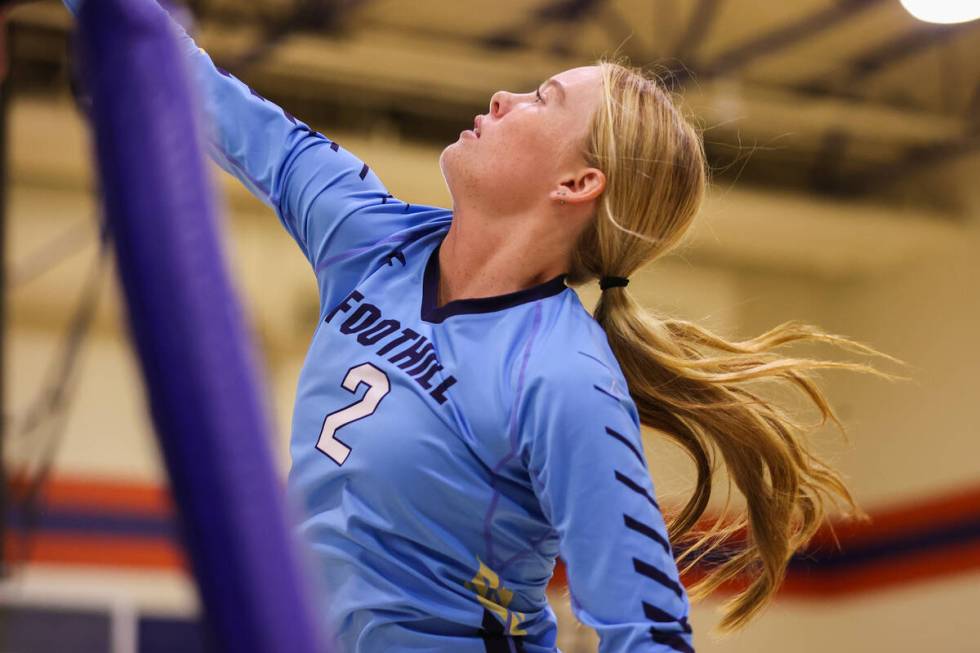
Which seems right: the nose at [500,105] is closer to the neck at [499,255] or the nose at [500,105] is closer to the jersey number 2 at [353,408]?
the neck at [499,255]

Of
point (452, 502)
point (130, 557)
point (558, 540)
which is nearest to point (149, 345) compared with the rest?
point (452, 502)

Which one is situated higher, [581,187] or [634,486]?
[581,187]

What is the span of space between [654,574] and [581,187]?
49 centimetres

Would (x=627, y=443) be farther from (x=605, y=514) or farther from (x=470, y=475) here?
(x=470, y=475)

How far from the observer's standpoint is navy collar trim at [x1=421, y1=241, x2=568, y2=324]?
1.67m

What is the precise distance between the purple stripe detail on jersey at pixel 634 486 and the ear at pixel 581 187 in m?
0.39

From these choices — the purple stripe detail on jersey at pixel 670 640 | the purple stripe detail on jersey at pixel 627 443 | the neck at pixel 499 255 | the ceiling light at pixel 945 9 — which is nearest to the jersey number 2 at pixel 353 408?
the neck at pixel 499 255

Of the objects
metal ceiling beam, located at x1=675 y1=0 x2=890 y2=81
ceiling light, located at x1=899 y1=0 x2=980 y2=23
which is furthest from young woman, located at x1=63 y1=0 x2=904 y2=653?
metal ceiling beam, located at x1=675 y1=0 x2=890 y2=81

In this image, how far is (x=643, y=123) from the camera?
68.0 inches

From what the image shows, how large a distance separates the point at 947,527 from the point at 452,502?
6.86 meters

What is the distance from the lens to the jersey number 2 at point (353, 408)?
1.62 meters

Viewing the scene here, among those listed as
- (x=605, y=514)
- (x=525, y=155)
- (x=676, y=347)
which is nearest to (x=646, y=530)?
(x=605, y=514)

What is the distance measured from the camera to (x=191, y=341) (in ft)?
2.37

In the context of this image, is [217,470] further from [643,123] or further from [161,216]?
[643,123]
